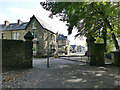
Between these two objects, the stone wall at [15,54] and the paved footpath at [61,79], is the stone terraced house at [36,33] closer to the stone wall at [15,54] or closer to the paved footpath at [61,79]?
the stone wall at [15,54]

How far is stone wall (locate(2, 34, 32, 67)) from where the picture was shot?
7414mm

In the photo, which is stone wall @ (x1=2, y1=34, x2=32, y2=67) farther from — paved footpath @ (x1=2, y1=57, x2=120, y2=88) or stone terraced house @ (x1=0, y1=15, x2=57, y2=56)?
stone terraced house @ (x1=0, y1=15, x2=57, y2=56)

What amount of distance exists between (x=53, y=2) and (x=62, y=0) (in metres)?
1.36

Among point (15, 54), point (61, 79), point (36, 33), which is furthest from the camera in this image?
point (36, 33)

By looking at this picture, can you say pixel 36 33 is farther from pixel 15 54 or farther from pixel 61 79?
pixel 61 79

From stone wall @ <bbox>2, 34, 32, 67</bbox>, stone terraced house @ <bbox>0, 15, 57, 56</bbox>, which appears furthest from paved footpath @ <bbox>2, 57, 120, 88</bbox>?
stone terraced house @ <bbox>0, 15, 57, 56</bbox>

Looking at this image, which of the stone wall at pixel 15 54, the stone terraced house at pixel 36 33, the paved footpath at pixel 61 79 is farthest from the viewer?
the stone terraced house at pixel 36 33

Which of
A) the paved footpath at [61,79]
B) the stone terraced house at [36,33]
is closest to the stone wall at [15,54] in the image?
the paved footpath at [61,79]

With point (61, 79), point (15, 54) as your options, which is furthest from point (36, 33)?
point (61, 79)

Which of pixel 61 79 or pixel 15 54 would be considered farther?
pixel 15 54

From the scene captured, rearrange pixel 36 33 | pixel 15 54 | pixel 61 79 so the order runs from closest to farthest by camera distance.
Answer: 1. pixel 61 79
2. pixel 15 54
3. pixel 36 33

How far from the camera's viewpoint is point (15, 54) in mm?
7617

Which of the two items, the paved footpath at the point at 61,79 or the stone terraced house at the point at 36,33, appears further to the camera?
the stone terraced house at the point at 36,33

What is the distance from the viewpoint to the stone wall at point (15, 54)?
7.41 m
